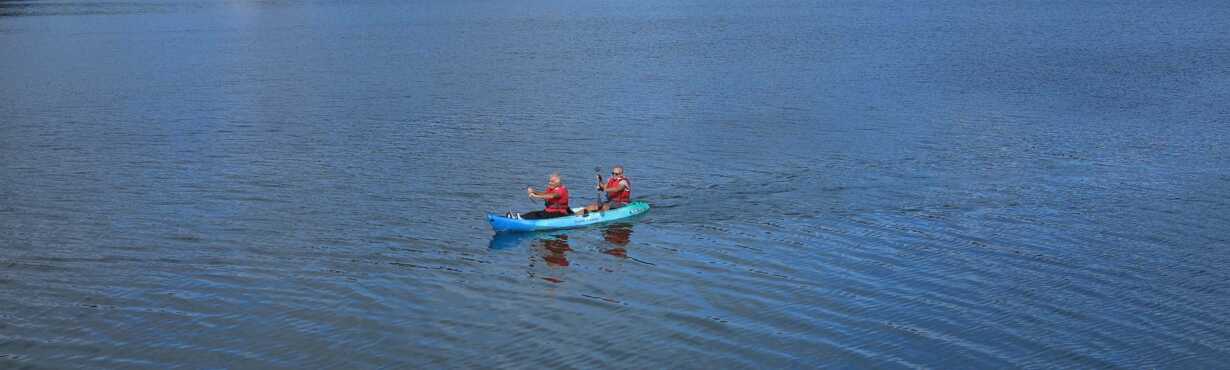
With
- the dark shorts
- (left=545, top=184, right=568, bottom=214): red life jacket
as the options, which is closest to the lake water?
the dark shorts

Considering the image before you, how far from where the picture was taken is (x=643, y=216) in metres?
37.8

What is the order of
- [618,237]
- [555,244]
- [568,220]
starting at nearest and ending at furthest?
[555,244] → [618,237] → [568,220]

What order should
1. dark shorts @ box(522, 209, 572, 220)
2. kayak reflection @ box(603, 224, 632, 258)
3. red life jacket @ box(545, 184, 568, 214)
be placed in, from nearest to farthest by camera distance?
kayak reflection @ box(603, 224, 632, 258) < dark shorts @ box(522, 209, 572, 220) < red life jacket @ box(545, 184, 568, 214)

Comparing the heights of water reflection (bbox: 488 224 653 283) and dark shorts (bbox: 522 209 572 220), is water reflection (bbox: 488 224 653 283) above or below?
below

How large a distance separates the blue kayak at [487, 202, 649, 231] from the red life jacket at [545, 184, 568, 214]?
1.10 feet

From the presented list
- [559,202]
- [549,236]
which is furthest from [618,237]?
[559,202]

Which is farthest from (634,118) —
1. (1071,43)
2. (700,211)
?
(1071,43)

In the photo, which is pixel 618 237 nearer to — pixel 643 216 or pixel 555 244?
pixel 555 244

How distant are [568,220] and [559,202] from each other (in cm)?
70

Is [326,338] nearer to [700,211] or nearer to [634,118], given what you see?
[700,211]

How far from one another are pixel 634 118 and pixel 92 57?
49550 millimetres

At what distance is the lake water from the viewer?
26734 mm

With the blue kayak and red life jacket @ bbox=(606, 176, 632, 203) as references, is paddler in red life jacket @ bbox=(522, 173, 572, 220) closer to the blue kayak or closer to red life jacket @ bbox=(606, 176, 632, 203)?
the blue kayak

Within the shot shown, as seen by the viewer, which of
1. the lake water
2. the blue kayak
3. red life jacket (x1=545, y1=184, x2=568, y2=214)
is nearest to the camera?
the lake water
